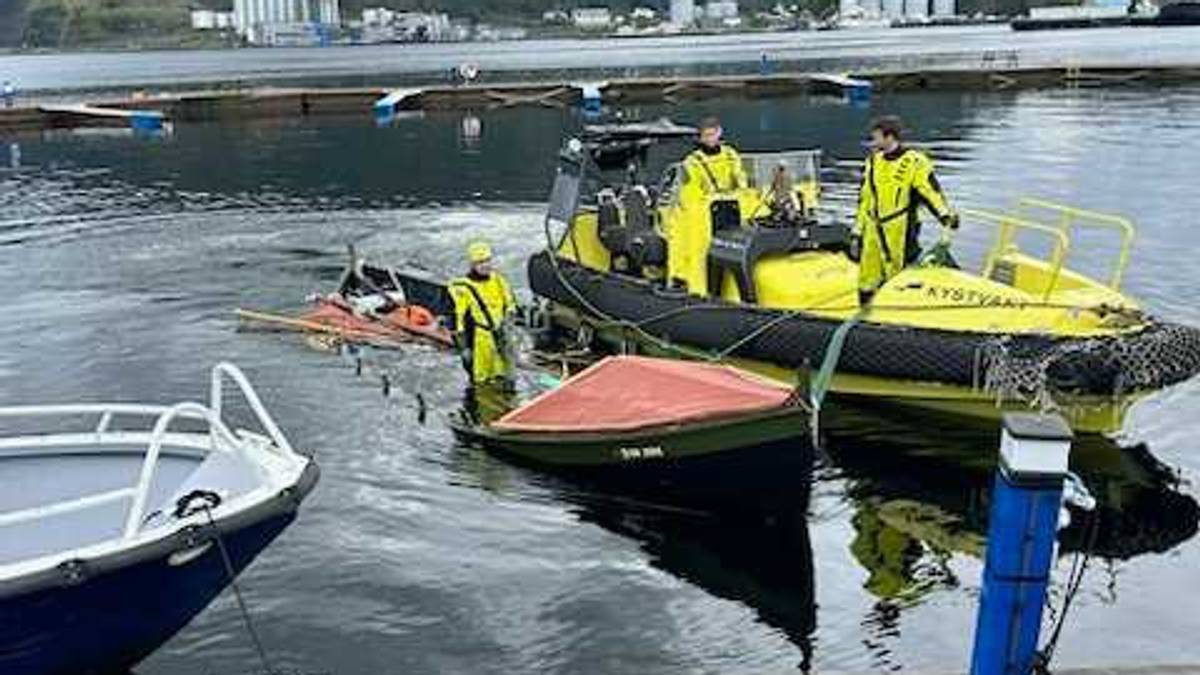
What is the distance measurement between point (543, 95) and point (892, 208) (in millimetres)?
49106

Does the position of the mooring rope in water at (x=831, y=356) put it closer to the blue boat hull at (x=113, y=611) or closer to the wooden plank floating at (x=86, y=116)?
the blue boat hull at (x=113, y=611)

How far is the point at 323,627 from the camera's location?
995 cm

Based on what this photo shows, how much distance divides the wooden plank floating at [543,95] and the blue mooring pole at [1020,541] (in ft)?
170

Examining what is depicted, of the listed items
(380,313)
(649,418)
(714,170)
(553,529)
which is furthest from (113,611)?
(380,313)

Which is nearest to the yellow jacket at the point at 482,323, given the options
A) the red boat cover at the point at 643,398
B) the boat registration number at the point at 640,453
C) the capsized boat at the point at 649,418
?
Answer: the capsized boat at the point at 649,418

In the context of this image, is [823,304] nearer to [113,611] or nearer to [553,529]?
[553,529]

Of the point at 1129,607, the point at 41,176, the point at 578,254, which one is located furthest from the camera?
the point at 41,176

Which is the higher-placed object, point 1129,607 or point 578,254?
point 578,254

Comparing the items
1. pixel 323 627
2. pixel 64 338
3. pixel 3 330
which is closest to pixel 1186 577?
pixel 323 627

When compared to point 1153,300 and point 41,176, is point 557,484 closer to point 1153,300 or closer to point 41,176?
point 1153,300

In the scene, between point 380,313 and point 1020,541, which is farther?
point 380,313

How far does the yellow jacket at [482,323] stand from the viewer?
14.3 metres

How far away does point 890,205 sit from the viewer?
46.8 ft

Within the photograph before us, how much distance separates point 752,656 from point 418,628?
2.43 metres
